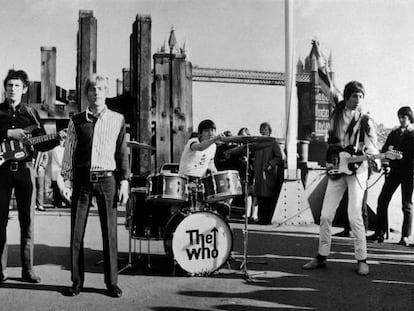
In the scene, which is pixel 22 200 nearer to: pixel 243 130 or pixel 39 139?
pixel 39 139

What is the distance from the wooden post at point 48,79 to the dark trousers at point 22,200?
19.4 ft

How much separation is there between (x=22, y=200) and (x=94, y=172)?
958 millimetres

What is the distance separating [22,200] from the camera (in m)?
5.14

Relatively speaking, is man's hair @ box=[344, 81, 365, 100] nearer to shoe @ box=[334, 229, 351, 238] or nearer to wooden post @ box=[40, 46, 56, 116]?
shoe @ box=[334, 229, 351, 238]

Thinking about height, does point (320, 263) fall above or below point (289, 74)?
below

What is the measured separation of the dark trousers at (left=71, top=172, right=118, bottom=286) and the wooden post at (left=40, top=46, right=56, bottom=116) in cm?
642

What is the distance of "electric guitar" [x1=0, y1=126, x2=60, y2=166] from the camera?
5.02 meters

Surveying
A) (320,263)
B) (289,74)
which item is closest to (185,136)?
(289,74)

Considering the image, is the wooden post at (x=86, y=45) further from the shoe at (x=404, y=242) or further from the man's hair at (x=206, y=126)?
the shoe at (x=404, y=242)

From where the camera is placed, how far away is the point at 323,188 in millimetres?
10375

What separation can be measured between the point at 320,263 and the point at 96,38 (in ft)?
20.3

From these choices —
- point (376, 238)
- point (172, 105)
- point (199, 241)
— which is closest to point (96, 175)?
point (199, 241)

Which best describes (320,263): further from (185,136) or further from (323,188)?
(323,188)

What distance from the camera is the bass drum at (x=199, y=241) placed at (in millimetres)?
5465
